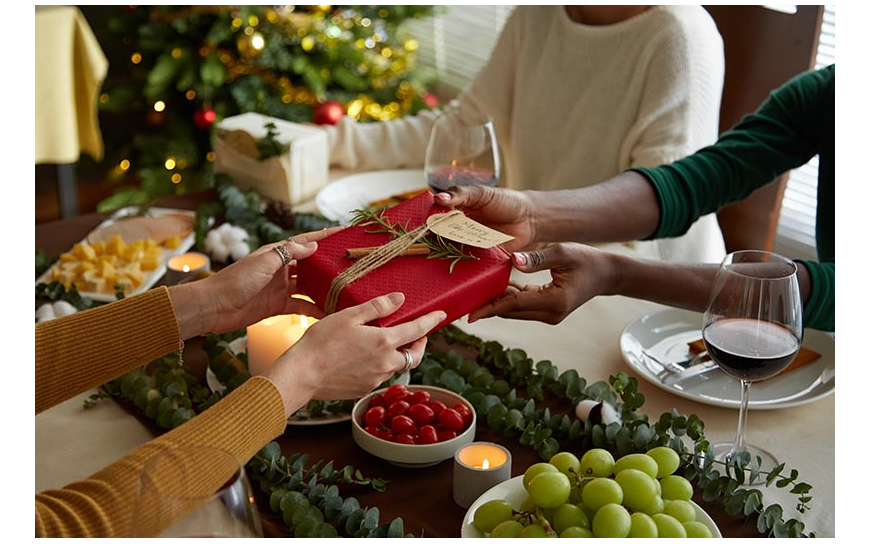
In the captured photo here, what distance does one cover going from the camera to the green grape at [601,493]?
0.88 m

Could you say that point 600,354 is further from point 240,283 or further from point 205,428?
point 205,428

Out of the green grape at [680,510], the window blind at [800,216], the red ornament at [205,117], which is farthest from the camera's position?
the red ornament at [205,117]

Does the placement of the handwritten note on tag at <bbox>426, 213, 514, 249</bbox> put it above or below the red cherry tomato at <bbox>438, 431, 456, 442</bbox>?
above

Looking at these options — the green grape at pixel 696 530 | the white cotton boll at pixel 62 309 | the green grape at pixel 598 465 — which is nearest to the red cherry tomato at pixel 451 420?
the green grape at pixel 598 465

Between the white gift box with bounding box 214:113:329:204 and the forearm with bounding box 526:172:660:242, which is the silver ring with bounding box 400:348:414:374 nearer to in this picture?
the forearm with bounding box 526:172:660:242

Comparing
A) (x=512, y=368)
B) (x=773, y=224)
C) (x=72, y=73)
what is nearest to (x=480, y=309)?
(x=512, y=368)

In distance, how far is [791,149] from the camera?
1813mm

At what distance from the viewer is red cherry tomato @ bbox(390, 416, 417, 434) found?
1.12 m

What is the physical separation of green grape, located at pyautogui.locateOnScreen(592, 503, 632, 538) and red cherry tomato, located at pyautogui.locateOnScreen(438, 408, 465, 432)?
309 millimetres

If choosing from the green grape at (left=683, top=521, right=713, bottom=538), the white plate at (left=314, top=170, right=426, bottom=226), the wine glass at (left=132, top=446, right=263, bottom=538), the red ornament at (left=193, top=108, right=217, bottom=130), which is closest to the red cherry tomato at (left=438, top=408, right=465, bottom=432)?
the green grape at (left=683, top=521, right=713, bottom=538)

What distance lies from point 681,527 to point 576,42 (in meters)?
1.67

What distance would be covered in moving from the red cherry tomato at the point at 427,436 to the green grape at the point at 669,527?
324mm

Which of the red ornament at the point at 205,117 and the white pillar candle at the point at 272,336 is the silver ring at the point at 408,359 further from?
the red ornament at the point at 205,117

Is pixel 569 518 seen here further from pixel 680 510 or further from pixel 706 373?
pixel 706 373
